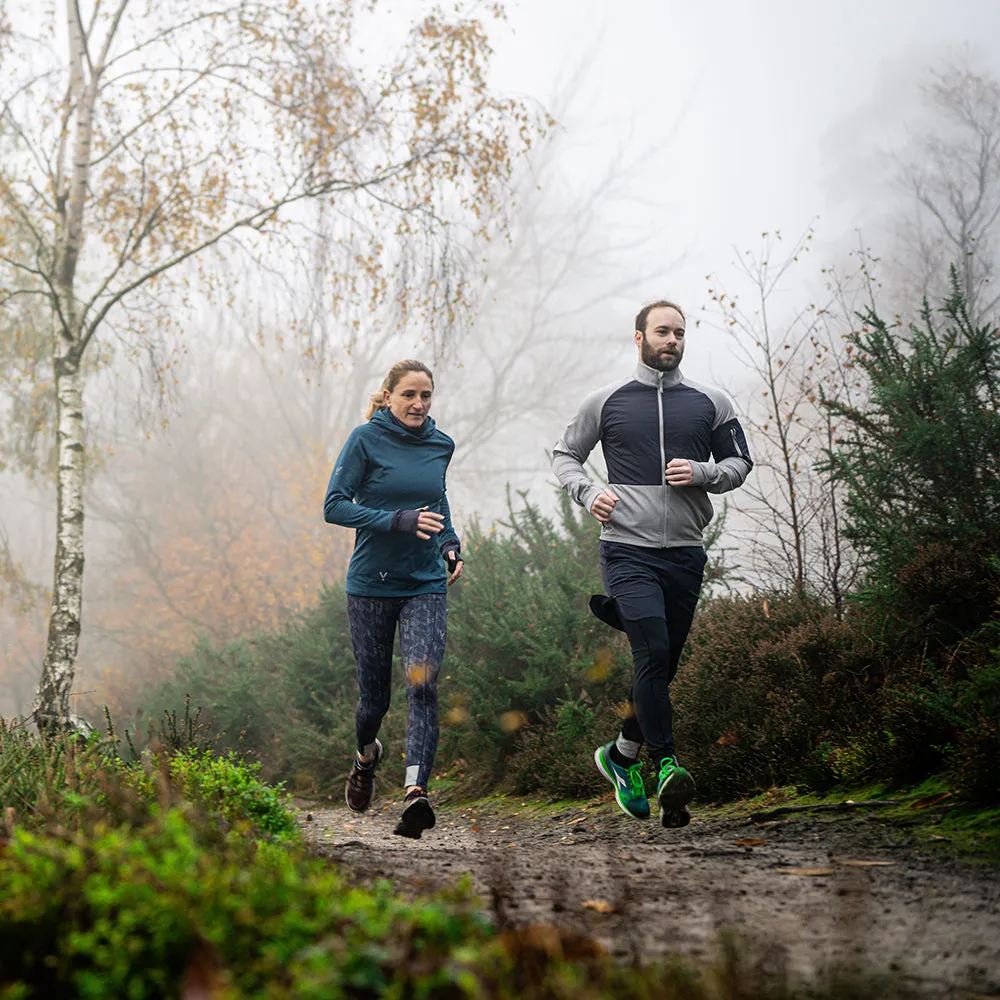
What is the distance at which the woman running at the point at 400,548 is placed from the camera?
5.43 m

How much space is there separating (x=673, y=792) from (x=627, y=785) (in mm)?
682

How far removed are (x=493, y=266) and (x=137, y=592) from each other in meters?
15.0

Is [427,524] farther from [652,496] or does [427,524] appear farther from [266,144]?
[266,144]

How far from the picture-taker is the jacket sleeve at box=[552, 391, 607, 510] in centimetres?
536

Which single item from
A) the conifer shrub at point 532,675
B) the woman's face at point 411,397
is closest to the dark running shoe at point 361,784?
the conifer shrub at point 532,675

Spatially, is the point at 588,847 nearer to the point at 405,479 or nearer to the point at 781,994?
the point at 405,479

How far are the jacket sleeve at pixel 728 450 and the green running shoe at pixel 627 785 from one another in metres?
1.52

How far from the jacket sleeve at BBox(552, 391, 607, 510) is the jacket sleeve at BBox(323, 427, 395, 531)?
962mm

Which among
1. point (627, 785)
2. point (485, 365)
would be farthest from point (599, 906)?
point (485, 365)

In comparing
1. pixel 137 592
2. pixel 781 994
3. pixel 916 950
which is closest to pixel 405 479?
pixel 916 950

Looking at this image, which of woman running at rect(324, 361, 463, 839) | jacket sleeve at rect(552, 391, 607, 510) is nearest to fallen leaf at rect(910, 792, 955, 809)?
jacket sleeve at rect(552, 391, 607, 510)

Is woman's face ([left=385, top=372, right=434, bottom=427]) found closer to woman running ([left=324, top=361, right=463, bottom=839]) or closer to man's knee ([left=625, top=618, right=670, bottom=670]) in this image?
woman running ([left=324, top=361, right=463, bottom=839])

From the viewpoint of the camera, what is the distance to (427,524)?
538 cm

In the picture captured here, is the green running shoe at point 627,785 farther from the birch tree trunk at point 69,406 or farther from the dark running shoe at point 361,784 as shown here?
the birch tree trunk at point 69,406
